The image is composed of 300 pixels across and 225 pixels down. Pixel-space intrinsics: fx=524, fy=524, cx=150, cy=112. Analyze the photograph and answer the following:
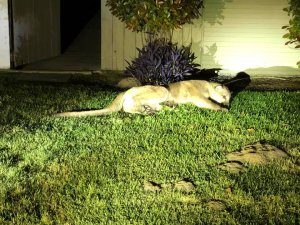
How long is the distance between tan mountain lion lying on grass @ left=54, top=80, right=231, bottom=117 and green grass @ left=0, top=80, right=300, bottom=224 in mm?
145

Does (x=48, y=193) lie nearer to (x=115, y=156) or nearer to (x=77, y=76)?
(x=115, y=156)

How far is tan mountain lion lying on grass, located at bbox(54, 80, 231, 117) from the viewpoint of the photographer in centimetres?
797

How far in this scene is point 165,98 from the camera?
8125 millimetres

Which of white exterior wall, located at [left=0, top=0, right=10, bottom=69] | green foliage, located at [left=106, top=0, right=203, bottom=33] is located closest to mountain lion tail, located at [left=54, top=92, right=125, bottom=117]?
green foliage, located at [left=106, top=0, right=203, bottom=33]

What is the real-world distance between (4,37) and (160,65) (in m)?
4.21

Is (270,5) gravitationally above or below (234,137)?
above

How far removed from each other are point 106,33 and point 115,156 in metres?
6.42

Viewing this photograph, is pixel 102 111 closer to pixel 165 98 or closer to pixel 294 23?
pixel 165 98

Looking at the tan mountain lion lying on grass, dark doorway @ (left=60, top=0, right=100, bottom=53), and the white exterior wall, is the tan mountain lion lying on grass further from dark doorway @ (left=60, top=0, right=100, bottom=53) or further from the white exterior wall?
dark doorway @ (left=60, top=0, right=100, bottom=53)

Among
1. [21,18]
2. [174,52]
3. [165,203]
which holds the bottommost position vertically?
[165,203]

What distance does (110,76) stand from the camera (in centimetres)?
1184

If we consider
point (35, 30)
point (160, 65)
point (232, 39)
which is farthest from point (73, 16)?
point (160, 65)

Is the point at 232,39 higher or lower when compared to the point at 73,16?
lower

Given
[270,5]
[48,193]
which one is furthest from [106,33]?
[48,193]
